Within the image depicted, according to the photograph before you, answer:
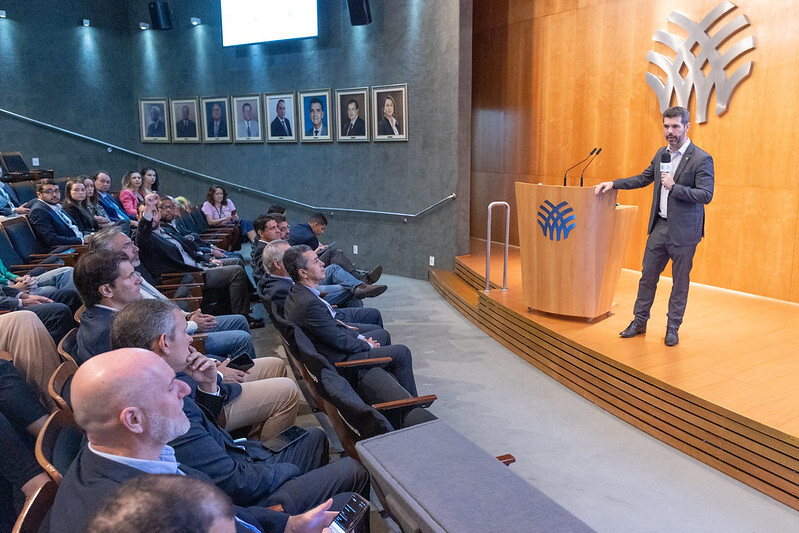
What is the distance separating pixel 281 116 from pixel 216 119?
1.32 m

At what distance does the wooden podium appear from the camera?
179 inches

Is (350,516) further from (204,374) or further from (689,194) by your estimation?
(689,194)

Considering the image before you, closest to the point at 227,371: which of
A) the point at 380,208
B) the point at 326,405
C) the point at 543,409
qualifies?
the point at 326,405

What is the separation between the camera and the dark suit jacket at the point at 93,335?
2.73 m

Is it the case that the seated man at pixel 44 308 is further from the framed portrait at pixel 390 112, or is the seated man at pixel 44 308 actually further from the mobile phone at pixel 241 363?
the framed portrait at pixel 390 112

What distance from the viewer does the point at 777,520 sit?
283 cm

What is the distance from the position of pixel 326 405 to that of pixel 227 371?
0.54 meters

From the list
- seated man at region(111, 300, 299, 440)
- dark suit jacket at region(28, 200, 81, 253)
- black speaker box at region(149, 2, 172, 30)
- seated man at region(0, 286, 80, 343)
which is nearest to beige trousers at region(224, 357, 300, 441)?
seated man at region(111, 300, 299, 440)

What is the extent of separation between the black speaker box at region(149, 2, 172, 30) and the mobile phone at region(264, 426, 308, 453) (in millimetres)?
8822

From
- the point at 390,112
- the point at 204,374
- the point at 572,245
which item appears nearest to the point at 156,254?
the point at 204,374

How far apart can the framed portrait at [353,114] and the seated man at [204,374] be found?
5112 millimetres

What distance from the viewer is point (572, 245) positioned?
181 inches

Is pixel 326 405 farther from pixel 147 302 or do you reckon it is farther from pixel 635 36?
pixel 635 36

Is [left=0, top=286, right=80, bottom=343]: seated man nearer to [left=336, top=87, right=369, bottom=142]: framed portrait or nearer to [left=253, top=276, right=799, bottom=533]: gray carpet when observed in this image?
[left=253, top=276, right=799, bottom=533]: gray carpet
